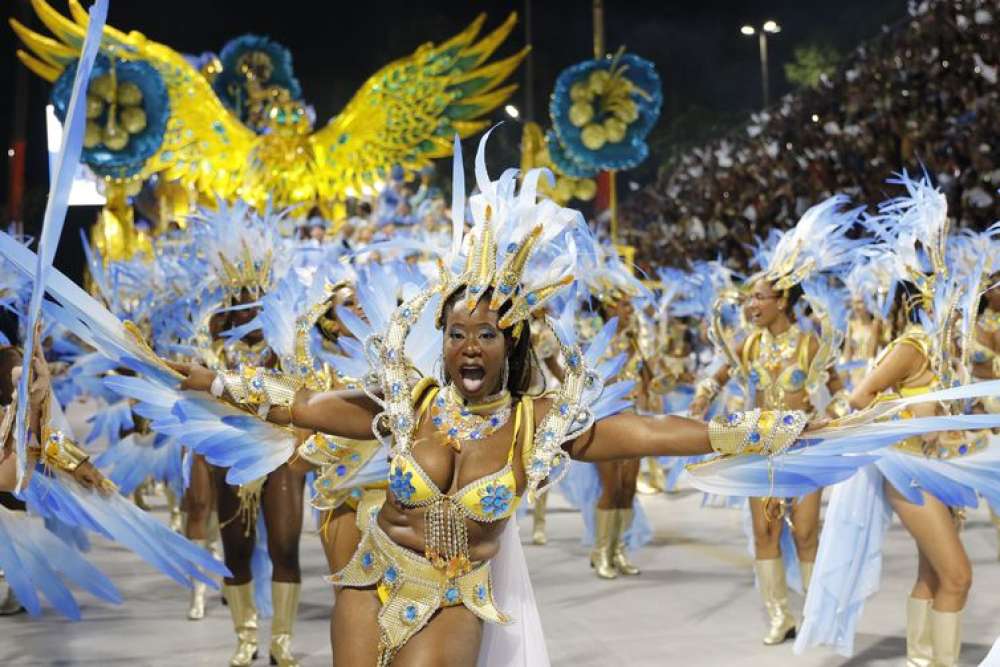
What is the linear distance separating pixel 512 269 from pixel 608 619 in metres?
3.95

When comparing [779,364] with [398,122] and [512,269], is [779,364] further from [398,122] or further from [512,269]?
[398,122]

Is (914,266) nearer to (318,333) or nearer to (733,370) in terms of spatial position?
(733,370)

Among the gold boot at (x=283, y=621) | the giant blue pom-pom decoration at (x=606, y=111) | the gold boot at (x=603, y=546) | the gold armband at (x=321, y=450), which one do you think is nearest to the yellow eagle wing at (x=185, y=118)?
the giant blue pom-pom decoration at (x=606, y=111)

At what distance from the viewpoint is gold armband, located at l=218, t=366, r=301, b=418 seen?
3793mm

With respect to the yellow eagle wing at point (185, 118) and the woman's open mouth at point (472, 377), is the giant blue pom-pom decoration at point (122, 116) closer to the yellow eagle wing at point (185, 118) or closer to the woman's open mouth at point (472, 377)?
the yellow eagle wing at point (185, 118)

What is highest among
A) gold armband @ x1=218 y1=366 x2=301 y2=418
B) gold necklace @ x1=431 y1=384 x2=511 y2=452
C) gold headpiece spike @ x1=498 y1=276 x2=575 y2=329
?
gold headpiece spike @ x1=498 y1=276 x2=575 y2=329

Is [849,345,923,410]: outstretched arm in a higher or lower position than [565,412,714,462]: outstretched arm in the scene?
lower

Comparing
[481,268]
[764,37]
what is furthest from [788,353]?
[764,37]

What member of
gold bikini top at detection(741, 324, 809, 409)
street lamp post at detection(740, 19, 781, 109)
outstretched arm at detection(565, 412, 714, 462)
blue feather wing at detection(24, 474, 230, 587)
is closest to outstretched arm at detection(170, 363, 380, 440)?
blue feather wing at detection(24, 474, 230, 587)

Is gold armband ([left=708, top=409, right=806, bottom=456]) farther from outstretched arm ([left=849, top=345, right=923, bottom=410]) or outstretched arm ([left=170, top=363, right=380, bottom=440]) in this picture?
outstretched arm ([left=849, top=345, right=923, bottom=410])

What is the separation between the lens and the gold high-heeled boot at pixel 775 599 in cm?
673

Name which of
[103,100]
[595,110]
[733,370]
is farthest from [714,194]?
[733,370]

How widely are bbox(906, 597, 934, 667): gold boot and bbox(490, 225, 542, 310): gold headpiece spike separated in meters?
2.88

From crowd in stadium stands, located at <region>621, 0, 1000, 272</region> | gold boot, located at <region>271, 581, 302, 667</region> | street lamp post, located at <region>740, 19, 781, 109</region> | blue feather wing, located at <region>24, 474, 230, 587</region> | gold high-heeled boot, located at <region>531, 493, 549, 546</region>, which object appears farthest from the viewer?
street lamp post, located at <region>740, 19, 781, 109</region>
